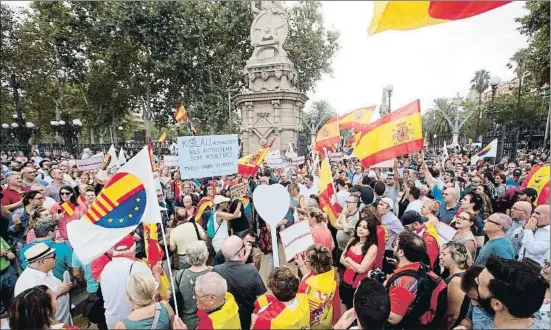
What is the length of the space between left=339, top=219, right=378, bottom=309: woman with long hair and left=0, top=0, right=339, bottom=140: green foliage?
72.4 ft

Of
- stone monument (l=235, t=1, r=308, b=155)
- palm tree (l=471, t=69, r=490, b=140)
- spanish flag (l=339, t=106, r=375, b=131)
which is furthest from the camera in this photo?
palm tree (l=471, t=69, r=490, b=140)

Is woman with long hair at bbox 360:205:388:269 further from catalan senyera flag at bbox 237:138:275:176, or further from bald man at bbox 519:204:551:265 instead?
catalan senyera flag at bbox 237:138:275:176

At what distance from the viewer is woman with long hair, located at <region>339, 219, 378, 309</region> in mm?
3287

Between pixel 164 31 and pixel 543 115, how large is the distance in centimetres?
3317

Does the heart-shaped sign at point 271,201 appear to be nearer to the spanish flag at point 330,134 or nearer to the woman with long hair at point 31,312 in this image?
the woman with long hair at point 31,312

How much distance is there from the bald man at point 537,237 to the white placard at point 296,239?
2.39 meters

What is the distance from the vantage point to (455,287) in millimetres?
2666

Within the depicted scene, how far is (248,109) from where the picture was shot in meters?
15.2

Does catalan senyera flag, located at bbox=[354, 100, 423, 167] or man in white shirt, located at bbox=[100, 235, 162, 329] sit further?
catalan senyera flag, located at bbox=[354, 100, 423, 167]

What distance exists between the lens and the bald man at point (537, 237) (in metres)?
3.40

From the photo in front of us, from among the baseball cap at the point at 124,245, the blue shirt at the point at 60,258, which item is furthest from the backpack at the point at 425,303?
the blue shirt at the point at 60,258

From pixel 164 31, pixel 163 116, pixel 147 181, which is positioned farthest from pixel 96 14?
pixel 147 181

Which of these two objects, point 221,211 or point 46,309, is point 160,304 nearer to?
point 46,309

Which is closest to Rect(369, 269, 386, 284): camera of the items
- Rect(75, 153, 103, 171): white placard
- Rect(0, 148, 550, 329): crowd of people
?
Rect(0, 148, 550, 329): crowd of people
